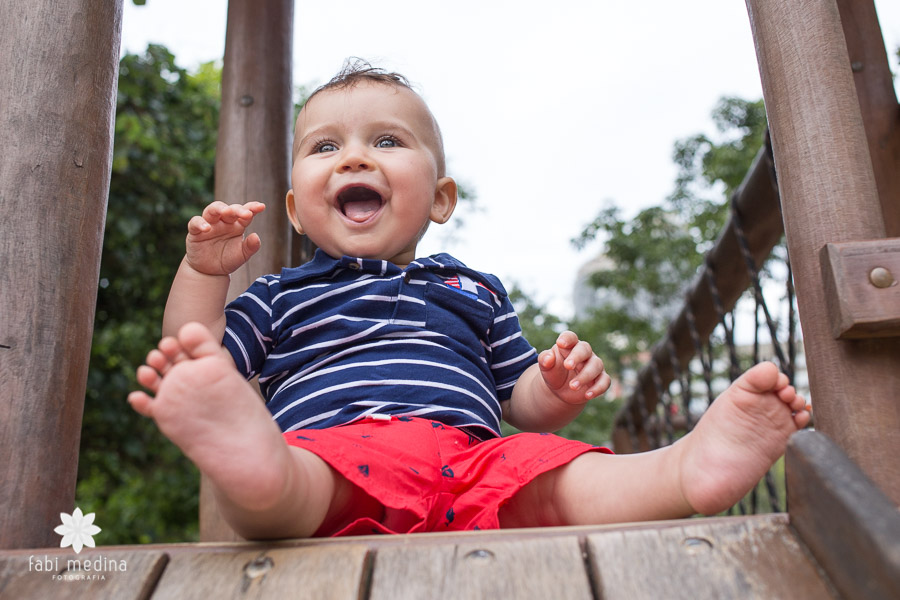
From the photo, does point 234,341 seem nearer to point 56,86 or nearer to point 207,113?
point 56,86

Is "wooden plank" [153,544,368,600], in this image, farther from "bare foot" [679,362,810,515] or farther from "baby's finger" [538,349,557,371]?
"baby's finger" [538,349,557,371]

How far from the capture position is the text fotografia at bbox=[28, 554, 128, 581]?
0.79m

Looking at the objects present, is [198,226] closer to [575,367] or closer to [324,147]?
[324,147]

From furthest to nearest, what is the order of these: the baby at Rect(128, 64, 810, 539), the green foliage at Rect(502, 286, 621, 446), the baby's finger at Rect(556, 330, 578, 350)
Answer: the green foliage at Rect(502, 286, 621, 446)
the baby's finger at Rect(556, 330, 578, 350)
the baby at Rect(128, 64, 810, 539)

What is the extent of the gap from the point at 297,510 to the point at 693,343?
250 cm

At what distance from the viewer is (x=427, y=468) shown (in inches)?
43.0

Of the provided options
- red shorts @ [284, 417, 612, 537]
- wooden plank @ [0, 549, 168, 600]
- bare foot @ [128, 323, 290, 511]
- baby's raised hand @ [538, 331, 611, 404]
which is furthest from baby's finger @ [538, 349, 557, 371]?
wooden plank @ [0, 549, 168, 600]

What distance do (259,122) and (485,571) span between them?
1.63 meters

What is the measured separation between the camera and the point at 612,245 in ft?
27.3

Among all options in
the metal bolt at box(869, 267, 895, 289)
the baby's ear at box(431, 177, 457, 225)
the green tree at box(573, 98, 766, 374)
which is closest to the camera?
the metal bolt at box(869, 267, 895, 289)

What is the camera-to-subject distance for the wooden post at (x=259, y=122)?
2012 millimetres

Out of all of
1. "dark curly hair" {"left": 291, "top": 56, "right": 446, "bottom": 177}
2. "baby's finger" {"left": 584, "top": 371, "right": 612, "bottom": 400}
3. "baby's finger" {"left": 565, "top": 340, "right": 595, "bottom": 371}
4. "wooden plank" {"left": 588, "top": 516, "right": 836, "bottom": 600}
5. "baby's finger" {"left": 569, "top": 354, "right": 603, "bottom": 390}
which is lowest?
"wooden plank" {"left": 588, "top": 516, "right": 836, "bottom": 600}

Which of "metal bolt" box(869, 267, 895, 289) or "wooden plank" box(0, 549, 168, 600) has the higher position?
"metal bolt" box(869, 267, 895, 289)

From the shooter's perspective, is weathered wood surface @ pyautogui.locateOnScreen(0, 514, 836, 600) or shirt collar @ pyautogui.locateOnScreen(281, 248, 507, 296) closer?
weathered wood surface @ pyautogui.locateOnScreen(0, 514, 836, 600)
